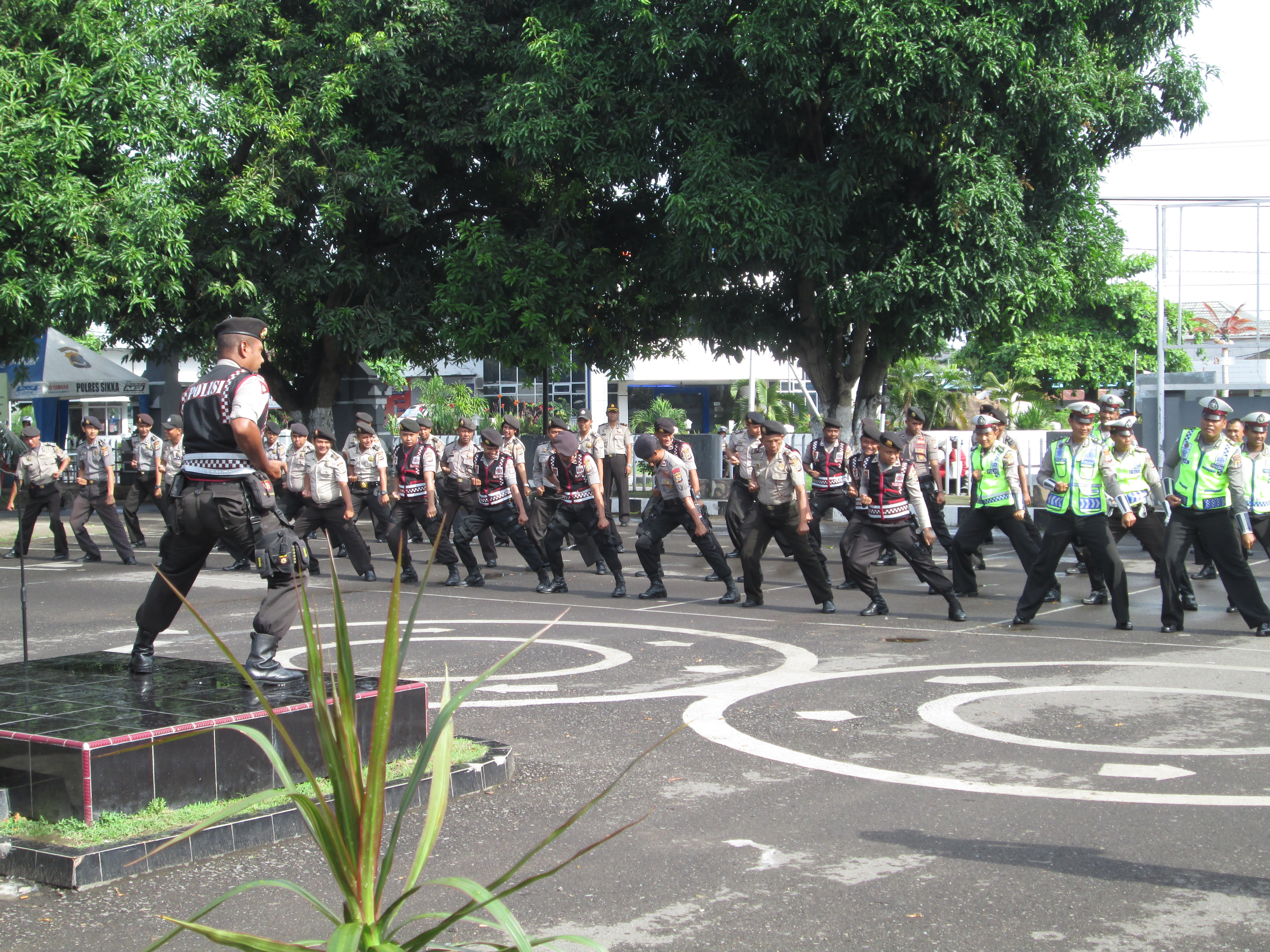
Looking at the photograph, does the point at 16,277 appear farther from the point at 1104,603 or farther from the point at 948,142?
the point at 1104,603

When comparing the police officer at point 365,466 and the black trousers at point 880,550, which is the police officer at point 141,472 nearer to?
the police officer at point 365,466

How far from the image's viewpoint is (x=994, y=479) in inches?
458

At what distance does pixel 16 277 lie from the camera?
18047 mm

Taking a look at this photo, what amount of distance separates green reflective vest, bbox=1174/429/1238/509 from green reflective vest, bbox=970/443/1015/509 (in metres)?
1.57

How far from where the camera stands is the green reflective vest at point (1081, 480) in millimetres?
10336

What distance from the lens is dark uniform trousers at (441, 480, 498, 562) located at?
14.1 metres

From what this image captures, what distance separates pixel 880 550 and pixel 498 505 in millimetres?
4405

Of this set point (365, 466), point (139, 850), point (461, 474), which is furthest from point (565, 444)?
point (139, 850)

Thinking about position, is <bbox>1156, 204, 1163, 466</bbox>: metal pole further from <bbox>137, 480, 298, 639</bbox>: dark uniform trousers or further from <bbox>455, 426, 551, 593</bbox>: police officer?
<bbox>137, 480, 298, 639</bbox>: dark uniform trousers

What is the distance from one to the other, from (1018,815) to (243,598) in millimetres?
9430

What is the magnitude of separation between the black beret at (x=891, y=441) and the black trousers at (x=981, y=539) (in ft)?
3.60

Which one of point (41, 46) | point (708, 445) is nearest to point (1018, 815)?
point (41, 46)

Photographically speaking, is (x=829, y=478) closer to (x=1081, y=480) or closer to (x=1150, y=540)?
(x=1150, y=540)

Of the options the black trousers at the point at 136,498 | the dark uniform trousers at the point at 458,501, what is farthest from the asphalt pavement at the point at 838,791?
the black trousers at the point at 136,498
